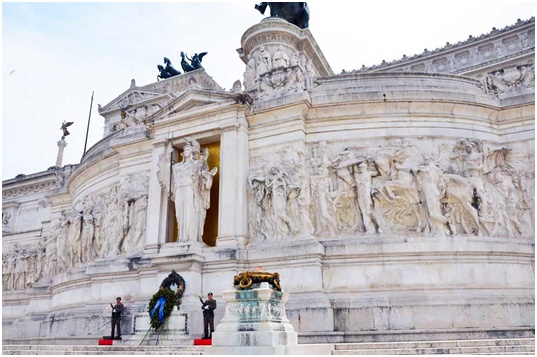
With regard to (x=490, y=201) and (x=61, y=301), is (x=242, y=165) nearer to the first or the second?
(x=490, y=201)

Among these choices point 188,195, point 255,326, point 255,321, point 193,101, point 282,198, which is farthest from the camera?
point 193,101

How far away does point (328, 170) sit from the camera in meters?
17.3

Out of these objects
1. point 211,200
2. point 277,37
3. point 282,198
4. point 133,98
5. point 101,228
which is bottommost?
point 101,228

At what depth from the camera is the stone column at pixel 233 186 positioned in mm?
17156

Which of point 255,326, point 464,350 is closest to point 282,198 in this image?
point 255,326

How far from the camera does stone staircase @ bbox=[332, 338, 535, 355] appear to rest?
1075cm

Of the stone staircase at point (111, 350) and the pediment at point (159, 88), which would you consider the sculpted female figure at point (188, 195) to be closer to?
the stone staircase at point (111, 350)

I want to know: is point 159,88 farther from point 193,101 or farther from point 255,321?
point 255,321

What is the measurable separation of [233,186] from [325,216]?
3380 mm

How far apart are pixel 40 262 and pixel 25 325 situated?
669cm

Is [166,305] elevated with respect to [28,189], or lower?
lower

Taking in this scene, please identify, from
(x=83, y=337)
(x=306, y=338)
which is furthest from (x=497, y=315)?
(x=83, y=337)

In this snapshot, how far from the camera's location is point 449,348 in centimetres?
1099

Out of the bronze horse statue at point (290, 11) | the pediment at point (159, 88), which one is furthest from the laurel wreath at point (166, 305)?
the pediment at point (159, 88)
